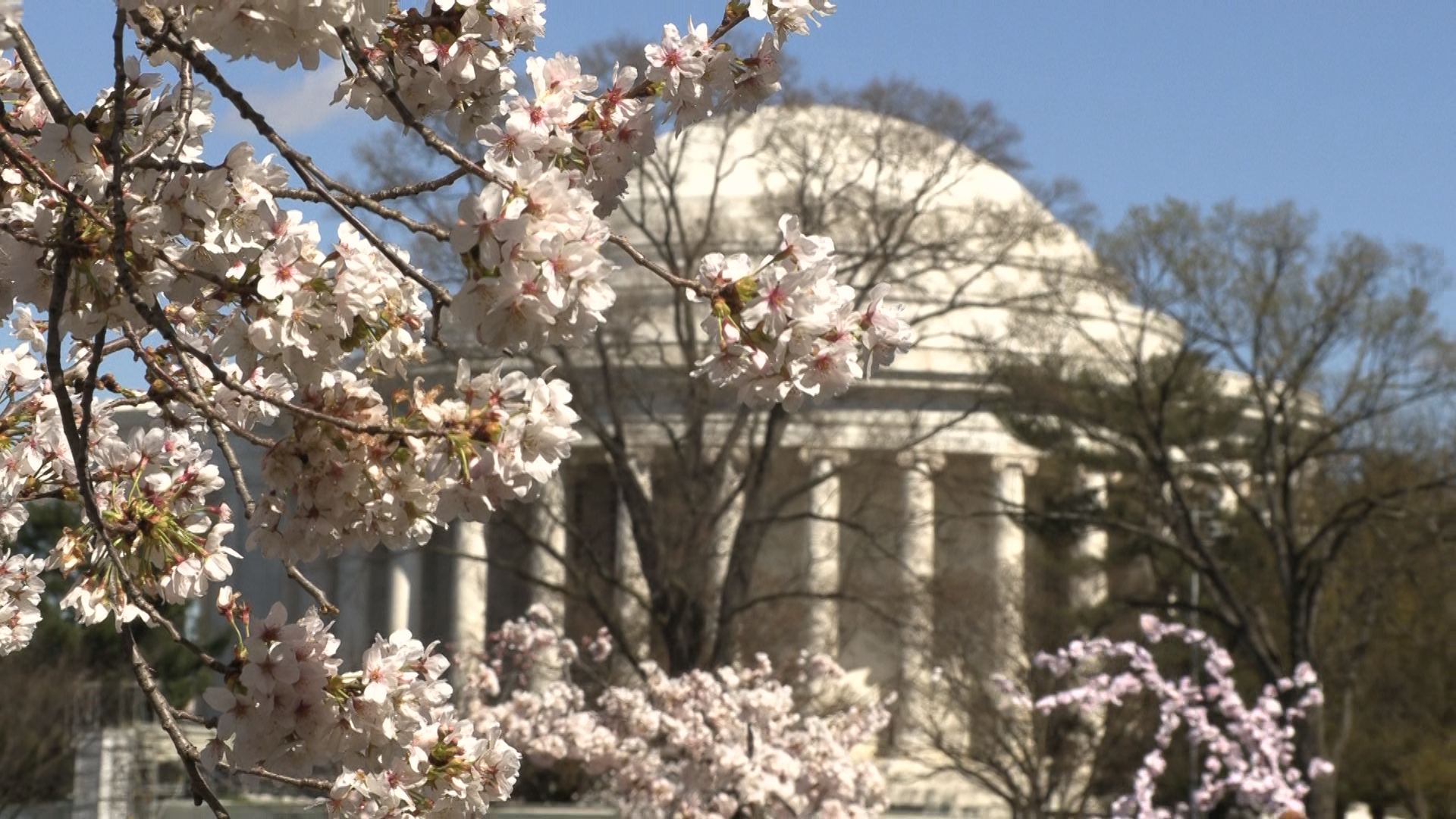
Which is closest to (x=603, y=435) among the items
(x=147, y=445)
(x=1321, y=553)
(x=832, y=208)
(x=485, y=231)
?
(x=832, y=208)

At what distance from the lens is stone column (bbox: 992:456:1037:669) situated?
38094 mm

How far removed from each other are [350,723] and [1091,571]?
41840mm

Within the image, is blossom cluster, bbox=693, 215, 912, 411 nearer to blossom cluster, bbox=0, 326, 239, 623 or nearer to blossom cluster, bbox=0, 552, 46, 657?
blossom cluster, bbox=0, 326, 239, 623

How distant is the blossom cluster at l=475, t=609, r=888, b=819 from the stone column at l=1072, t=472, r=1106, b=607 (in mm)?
20465

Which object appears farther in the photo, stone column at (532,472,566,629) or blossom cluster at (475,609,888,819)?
stone column at (532,472,566,629)

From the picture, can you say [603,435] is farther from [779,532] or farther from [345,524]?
[779,532]

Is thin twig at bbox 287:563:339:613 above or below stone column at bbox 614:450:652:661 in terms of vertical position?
below

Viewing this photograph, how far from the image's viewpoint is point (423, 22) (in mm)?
4906

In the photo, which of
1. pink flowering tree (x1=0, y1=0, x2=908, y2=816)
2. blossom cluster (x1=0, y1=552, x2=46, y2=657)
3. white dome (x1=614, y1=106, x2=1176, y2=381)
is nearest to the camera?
pink flowering tree (x1=0, y1=0, x2=908, y2=816)

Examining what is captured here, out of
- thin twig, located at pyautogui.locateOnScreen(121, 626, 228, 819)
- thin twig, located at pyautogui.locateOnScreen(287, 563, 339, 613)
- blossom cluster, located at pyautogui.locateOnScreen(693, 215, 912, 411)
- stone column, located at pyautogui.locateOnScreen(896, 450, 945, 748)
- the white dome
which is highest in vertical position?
the white dome

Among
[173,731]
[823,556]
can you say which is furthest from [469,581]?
[173,731]

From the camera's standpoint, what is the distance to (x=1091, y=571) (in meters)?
45.6

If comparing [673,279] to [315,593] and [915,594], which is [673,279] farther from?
[915,594]

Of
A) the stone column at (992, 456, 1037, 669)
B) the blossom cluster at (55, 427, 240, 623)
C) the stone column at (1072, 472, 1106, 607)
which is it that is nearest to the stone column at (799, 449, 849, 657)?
the stone column at (992, 456, 1037, 669)
